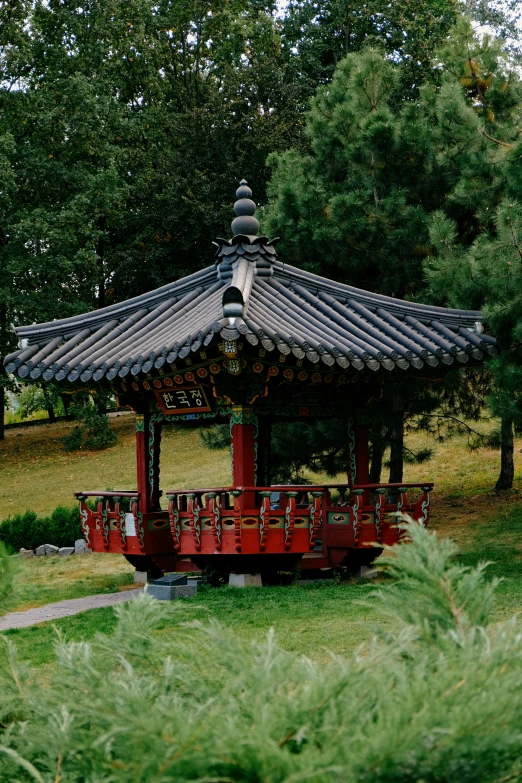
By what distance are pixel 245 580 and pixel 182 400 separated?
236 centimetres

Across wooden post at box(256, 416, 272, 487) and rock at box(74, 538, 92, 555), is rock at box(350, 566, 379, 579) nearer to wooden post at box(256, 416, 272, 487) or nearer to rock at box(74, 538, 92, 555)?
wooden post at box(256, 416, 272, 487)

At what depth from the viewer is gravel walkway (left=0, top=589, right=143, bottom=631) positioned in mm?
9875

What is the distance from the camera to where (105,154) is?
1087 inches

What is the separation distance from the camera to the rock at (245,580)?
35.4 feet

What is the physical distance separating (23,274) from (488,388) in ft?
51.6

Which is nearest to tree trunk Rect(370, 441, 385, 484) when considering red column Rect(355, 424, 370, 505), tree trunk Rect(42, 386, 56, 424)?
red column Rect(355, 424, 370, 505)

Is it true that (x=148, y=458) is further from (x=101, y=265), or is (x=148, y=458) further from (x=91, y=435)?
(x=101, y=265)

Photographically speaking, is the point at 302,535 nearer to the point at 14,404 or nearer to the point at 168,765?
the point at 168,765

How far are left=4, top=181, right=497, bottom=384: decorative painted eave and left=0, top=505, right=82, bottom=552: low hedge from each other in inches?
210

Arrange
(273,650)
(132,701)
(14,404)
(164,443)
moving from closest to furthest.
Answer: (132,701) < (273,650) < (164,443) < (14,404)

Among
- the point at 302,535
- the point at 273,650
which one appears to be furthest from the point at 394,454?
the point at 273,650

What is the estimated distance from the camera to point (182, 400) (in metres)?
11.6

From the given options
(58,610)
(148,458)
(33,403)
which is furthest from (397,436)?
(33,403)

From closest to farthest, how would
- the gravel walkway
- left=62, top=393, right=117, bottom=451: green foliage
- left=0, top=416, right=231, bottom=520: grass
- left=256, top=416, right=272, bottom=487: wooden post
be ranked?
the gravel walkway
left=256, top=416, right=272, bottom=487: wooden post
left=0, top=416, right=231, bottom=520: grass
left=62, top=393, right=117, bottom=451: green foliage
